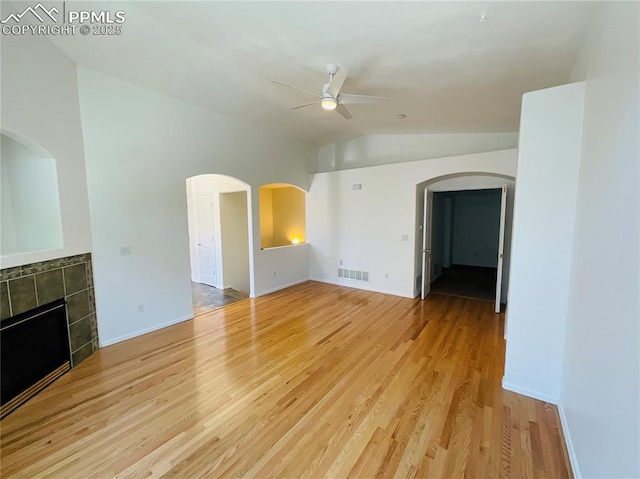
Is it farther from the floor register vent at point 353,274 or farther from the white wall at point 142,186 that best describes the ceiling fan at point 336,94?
the floor register vent at point 353,274

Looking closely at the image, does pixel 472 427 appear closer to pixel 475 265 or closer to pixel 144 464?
pixel 144 464

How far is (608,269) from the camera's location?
148cm

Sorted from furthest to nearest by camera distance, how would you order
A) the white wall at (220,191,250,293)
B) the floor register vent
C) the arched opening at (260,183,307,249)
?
the arched opening at (260,183,307,249) → the white wall at (220,191,250,293) → the floor register vent

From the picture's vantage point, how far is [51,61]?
9.02 feet

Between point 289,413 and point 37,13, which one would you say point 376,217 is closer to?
point 289,413

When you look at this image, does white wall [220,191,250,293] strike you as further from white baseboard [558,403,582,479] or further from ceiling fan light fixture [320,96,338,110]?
white baseboard [558,403,582,479]

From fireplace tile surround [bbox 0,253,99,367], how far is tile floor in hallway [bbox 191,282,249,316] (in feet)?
5.15

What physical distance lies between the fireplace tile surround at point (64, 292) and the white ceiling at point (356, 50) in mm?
2294

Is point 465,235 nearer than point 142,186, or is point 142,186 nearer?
point 142,186

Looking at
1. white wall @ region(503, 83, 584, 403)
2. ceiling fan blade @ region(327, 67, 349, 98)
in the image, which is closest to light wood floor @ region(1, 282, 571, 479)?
white wall @ region(503, 83, 584, 403)

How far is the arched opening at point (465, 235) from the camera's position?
5.05 m

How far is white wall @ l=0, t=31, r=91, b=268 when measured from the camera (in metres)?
2.39

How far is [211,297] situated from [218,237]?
4.61 feet

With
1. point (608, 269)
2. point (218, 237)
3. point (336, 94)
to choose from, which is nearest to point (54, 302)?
point (218, 237)
